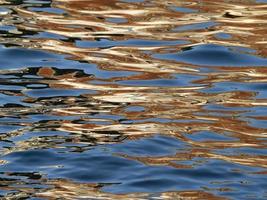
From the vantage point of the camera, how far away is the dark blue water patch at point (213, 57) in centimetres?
1023

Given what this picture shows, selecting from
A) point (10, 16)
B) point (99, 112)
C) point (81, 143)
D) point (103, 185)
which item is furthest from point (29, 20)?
point (103, 185)

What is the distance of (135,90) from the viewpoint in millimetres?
9359

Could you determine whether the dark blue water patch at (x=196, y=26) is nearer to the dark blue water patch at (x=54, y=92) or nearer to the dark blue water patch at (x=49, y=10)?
the dark blue water patch at (x=49, y=10)

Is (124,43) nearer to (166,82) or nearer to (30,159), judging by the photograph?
(166,82)

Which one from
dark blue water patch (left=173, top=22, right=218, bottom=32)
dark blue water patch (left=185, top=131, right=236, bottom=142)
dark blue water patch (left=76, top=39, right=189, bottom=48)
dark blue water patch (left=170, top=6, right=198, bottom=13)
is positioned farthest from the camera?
dark blue water patch (left=170, top=6, right=198, bottom=13)

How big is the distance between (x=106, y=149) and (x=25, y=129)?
2.67 ft

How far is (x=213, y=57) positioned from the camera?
10.4m

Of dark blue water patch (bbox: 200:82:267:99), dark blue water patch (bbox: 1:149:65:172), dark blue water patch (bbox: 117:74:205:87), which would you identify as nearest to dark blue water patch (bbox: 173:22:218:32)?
dark blue water patch (bbox: 117:74:205:87)

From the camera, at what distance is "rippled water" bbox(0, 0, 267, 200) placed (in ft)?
23.5

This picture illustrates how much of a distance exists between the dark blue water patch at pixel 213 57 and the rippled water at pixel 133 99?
13 millimetres

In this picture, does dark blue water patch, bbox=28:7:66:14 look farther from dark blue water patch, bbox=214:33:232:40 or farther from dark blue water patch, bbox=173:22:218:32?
dark blue water patch, bbox=214:33:232:40

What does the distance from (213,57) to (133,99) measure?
5.09 feet

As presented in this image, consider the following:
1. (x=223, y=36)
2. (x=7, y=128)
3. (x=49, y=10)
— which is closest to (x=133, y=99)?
(x=7, y=128)

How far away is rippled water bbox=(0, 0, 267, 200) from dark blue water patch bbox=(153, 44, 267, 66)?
13 mm
